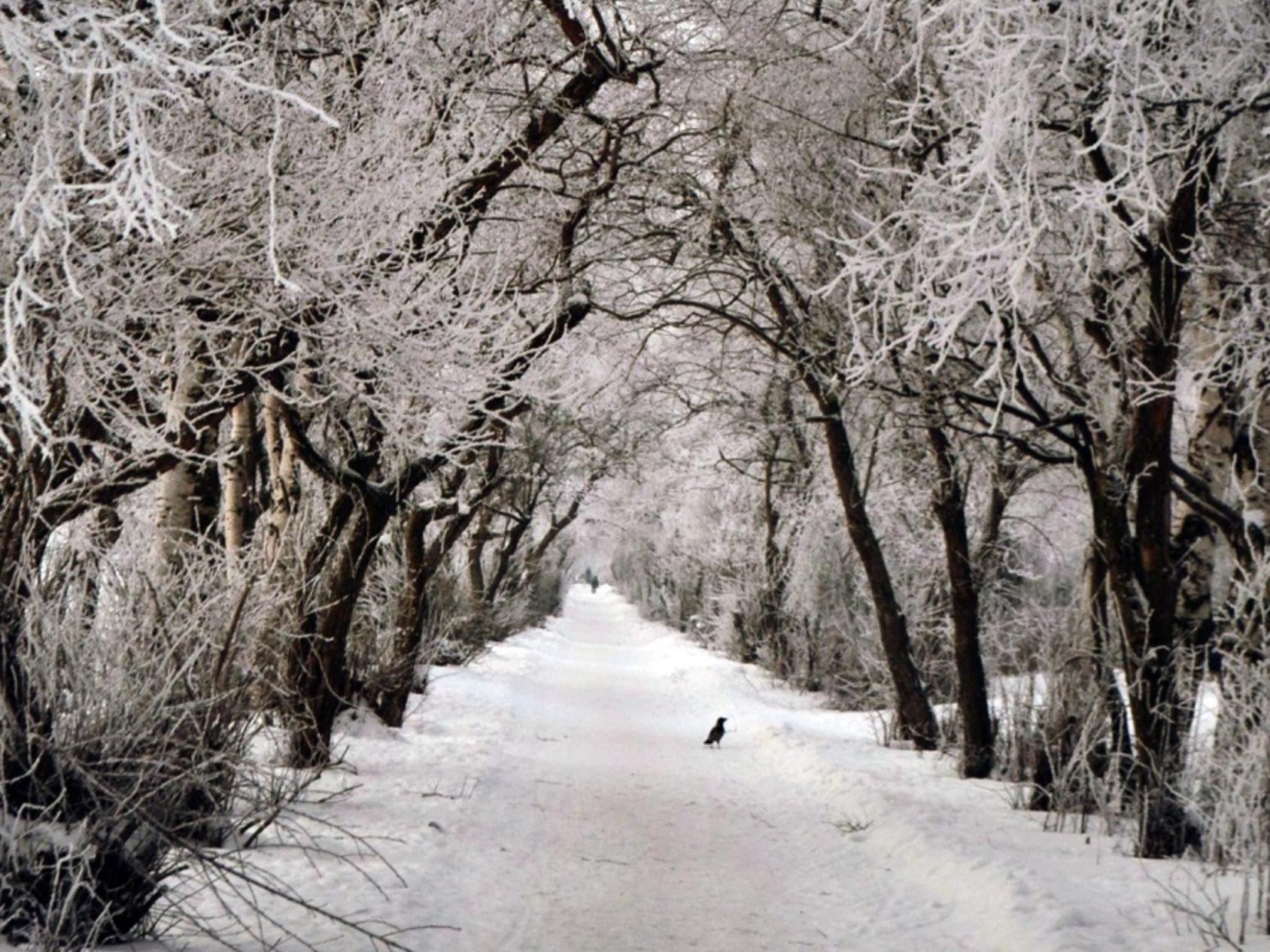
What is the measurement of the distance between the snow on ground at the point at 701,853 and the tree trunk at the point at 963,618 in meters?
0.40

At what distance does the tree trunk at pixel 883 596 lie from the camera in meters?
11.9

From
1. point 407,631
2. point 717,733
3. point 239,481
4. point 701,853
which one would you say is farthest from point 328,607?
point 717,733

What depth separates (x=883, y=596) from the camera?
1196 centimetres

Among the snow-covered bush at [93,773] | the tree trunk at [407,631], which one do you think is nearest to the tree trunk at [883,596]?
the tree trunk at [407,631]

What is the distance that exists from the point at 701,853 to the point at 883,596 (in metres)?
5.20

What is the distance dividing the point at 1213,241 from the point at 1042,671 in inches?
137

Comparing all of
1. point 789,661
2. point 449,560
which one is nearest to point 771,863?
point 449,560

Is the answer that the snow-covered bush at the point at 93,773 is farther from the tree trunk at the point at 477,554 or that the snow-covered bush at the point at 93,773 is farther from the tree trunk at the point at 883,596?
the tree trunk at the point at 477,554

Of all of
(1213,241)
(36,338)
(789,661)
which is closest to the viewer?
(36,338)

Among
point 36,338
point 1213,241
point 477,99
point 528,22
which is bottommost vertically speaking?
point 36,338

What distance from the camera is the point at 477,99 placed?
883cm

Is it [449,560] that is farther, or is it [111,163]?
[449,560]

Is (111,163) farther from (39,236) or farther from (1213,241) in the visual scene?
(1213,241)

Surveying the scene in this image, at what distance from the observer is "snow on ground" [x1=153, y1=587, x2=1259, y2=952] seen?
538cm
